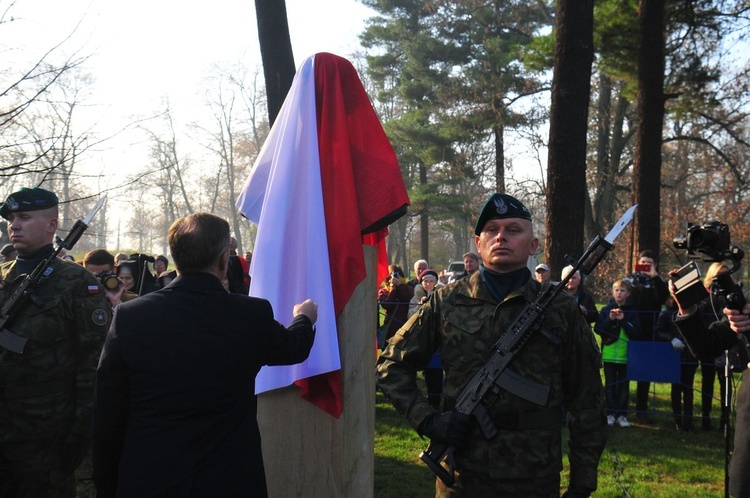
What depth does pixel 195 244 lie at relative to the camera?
109 inches

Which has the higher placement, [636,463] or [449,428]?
[449,428]

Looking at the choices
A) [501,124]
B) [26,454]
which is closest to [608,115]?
[501,124]

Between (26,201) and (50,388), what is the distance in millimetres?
1142

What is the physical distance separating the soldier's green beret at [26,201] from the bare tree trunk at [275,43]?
3554 mm

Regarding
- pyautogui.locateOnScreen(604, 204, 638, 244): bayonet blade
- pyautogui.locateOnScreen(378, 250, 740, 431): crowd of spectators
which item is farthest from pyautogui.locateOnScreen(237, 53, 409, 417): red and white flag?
pyautogui.locateOnScreen(378, 250, 740, 431): crowd of spectators

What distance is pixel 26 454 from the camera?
3.95 m

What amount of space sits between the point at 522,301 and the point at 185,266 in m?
1.48

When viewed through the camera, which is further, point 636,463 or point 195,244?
point 636,463

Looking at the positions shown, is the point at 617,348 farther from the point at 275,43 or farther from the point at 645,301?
the point at 275,43

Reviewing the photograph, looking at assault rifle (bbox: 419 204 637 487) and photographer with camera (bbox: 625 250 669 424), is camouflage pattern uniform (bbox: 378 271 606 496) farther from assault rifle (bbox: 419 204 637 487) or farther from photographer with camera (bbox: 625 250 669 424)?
photographer with camera (bbox: 625 250 669 424)

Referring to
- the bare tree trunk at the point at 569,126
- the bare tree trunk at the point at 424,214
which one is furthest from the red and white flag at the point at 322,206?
the bare tree trunk at the point at 424,214

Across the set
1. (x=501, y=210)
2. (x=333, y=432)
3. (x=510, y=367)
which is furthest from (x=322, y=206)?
(x=510, y=367)

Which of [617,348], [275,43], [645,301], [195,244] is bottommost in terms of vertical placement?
[617,348]

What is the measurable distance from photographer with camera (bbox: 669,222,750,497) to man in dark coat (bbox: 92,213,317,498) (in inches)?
90.0
